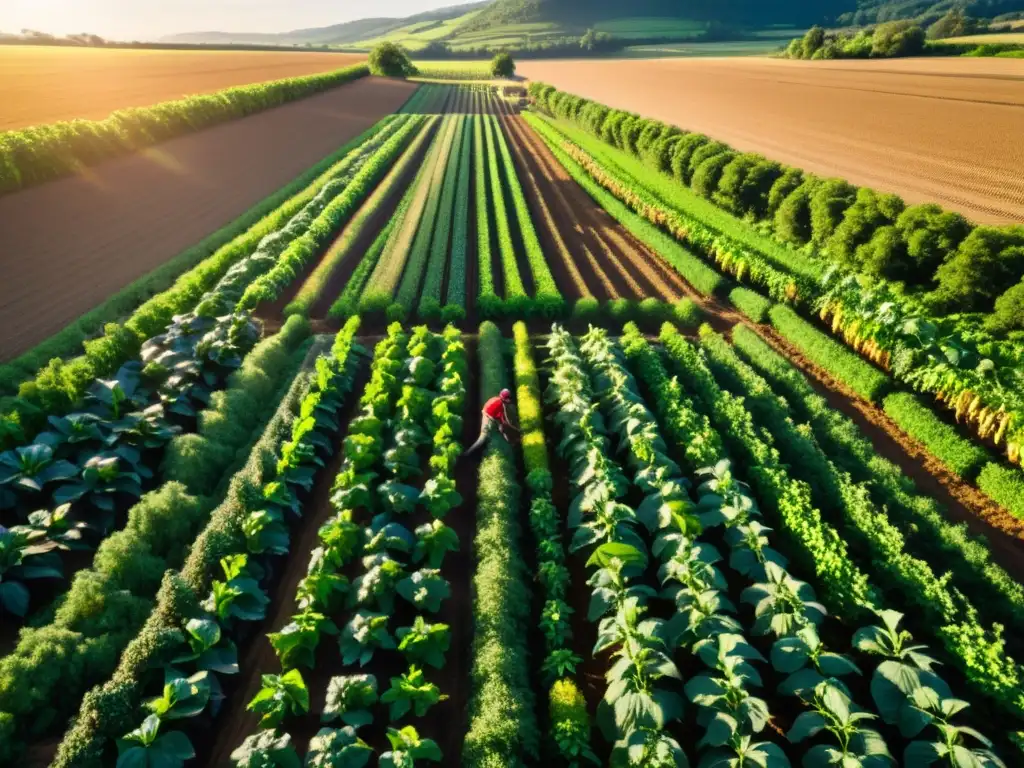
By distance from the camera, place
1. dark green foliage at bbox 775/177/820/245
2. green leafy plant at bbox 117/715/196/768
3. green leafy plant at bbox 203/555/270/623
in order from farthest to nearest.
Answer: dark green foliage at bbox 775/177/820/245, green leafy plant at bbox 203/555/270/623, green leafy plant at bbox 117/715/196/768

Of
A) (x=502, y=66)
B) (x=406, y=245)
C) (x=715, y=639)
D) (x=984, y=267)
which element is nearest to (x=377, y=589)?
(x=715, y=639)

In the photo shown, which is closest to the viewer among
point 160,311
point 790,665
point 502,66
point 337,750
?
point 337,750

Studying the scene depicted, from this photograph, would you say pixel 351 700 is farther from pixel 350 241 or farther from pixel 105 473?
pixel 350 241

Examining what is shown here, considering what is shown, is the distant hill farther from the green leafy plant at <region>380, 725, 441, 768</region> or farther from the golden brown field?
the green leafy plant at <region>380, 725, 441, 768</region>

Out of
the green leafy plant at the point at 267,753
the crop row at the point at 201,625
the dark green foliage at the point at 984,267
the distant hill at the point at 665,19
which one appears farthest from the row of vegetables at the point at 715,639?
the distant hill at the point at 665,19

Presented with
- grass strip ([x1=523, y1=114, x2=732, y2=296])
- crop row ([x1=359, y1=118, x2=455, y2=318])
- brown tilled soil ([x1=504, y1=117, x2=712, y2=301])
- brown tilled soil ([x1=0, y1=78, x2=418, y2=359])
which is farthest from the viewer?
brown tilled soil ([x1=504, y1=117, x2=712, y2=301])

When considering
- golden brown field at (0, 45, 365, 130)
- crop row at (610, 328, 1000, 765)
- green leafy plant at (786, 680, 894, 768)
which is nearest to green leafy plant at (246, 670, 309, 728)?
crop row at (610, 328, 1000, 765)
